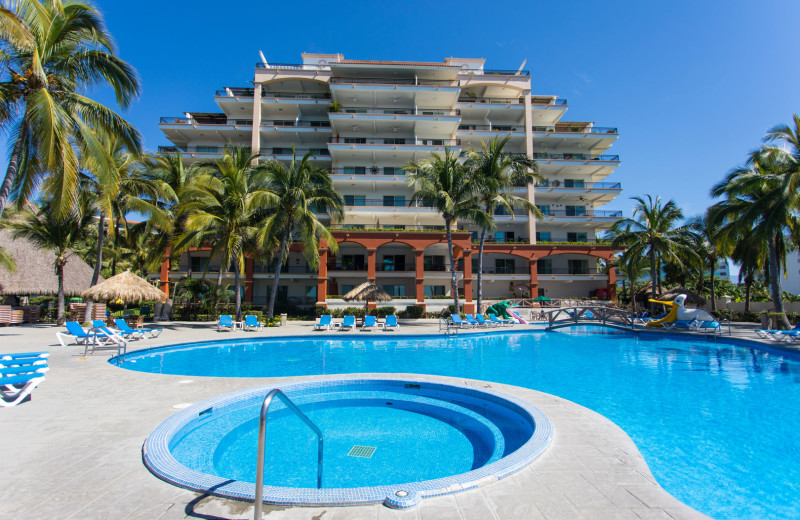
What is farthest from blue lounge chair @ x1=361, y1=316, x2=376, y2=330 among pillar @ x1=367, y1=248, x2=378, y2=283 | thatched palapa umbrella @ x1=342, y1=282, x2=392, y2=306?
pillar @ x1=367, y1=248, x2=378, y2=283

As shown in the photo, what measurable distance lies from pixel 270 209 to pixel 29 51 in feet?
49.6

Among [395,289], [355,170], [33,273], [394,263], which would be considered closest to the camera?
[33,273]

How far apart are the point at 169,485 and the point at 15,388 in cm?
512

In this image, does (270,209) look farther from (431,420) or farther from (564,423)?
(564,423)

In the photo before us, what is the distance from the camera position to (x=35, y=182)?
932 cm

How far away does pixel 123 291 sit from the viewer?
17.6m

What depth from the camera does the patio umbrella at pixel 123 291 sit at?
17.2m

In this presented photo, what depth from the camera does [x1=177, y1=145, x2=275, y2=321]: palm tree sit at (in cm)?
2141

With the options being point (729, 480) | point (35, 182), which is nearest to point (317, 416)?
point (729, 480)

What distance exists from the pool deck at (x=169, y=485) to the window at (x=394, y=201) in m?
28.6

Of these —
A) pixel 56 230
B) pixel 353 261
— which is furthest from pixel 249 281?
pixel 56 230

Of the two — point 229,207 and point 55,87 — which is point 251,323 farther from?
point 55,87

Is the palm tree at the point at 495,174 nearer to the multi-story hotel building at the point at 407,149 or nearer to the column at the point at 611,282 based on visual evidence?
the multi-story hotel building at the point at 407,149

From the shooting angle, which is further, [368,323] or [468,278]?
[468,278]
